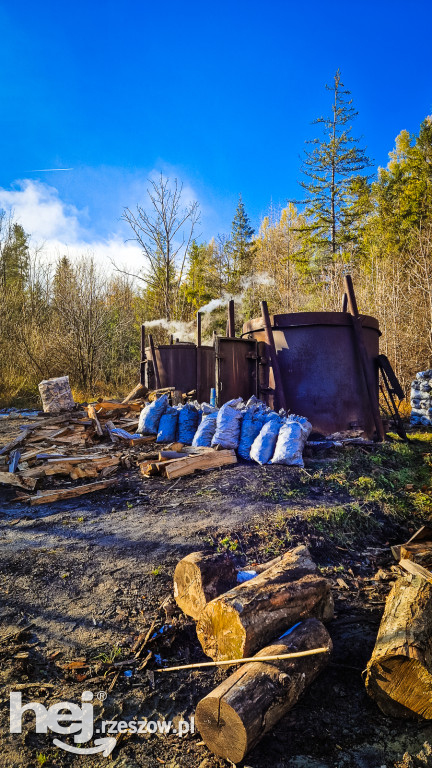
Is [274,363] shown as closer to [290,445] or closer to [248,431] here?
[248,431]

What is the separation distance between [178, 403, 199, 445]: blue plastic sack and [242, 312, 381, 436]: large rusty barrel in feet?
4.61

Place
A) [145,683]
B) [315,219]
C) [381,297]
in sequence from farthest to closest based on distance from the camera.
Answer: [315,219] → [381,297] → [145,683]

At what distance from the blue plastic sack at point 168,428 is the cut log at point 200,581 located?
4583mm

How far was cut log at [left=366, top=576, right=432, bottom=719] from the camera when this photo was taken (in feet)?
5.96

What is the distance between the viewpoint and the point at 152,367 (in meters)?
11.6

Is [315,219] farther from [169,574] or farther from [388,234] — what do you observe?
[169,574]

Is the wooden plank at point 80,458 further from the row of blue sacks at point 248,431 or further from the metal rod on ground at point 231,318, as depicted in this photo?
the metal rod on ground at point 231,318

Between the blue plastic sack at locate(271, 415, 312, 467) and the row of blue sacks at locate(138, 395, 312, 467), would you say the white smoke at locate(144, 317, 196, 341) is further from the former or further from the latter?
the blue plastic sack at locate(271, 415, 312, 467)

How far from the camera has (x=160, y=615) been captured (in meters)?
2.65

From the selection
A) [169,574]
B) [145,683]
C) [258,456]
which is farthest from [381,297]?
[145,683]

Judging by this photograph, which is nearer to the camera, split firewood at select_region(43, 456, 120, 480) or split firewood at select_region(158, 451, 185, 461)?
split firewood at select_region(43, 456, 120, 480)

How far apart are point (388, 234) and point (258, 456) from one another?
20535 millimetres
